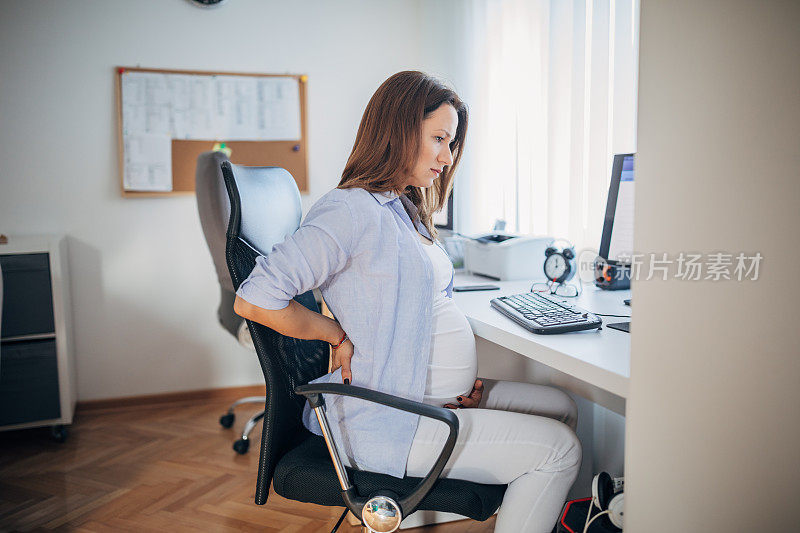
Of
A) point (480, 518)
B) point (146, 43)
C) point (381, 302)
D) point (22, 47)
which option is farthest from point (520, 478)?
point (22, 47)

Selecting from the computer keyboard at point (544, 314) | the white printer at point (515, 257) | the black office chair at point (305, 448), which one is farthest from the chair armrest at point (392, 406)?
the white printer at point (515, 257)

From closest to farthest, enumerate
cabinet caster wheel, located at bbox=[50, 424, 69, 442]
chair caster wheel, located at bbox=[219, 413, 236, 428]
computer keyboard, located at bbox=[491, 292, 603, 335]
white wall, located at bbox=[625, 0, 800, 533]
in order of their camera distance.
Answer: white wall, located at bbox=[625, 0, 800, 533] → computer keyboard, located at bbox=[491, 292, 603, 335] → cabinet caster wheel, located at bbox=[50, 424, 69, 442] → chair caster wheel, located at bbox=[219, 413, 236, 428]

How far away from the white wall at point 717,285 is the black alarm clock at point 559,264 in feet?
3.12

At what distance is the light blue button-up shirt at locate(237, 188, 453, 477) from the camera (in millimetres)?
1138

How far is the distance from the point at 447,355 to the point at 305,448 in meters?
0.36

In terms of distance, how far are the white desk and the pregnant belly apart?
0.09 metres

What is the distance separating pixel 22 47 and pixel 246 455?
2200mm

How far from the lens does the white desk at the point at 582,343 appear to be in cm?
107

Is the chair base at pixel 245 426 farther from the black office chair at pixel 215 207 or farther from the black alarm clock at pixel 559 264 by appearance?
the black alarm clock at pixel 559 264

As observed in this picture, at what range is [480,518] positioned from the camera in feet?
3.77

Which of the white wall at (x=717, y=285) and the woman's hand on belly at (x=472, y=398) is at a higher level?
the white wall at (x=717, y=285)

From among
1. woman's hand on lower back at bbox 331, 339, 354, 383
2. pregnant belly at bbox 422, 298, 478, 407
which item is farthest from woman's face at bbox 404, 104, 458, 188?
woman's hand on lower back at bbox 331, 339, 354, 383

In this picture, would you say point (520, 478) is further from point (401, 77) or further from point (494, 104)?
point (494, 104)

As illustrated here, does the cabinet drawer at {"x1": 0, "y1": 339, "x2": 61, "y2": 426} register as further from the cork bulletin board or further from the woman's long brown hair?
the woman's long brown hair
